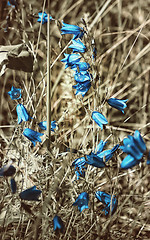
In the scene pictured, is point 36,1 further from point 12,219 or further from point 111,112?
point 12,219

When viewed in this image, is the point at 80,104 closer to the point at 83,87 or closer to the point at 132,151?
the point at 83,87

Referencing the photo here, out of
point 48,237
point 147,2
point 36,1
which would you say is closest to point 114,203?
point 48,237

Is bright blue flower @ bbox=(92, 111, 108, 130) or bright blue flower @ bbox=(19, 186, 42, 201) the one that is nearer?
bright blue flower @ bbox=(19, 186, 42, 201)

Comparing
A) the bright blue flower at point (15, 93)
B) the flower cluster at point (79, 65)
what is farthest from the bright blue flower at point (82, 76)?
the bright blue flower at point (15, 93)

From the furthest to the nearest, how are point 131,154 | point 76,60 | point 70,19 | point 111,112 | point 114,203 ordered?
1. point 70,19
2. point 111,112
3. point 76,60
4. point 114,203
5. point 131,154

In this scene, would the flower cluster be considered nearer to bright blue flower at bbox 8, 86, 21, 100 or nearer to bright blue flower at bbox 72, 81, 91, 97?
bright blue flower at bbox 72, 81, 91, 97

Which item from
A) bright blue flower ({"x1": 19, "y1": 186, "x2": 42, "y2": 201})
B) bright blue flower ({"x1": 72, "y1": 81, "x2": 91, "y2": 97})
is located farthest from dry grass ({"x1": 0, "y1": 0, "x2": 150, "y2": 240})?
bright blue flower ({"x1": 19, "y1": 186, "x2": 42, "y2": 201})

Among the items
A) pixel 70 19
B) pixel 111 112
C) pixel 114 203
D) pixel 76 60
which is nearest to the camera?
pixel 114 203

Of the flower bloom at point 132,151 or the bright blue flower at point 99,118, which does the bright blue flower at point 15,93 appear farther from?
the flower bloom at point 132,151

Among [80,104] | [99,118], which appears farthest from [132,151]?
[80,104]
